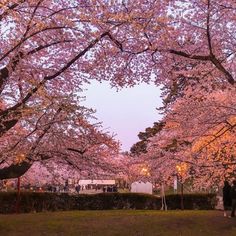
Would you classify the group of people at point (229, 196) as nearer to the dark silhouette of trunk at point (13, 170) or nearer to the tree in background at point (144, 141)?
the tree in background at point (144, 141)

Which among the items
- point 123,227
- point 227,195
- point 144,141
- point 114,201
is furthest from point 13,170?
point 144,141

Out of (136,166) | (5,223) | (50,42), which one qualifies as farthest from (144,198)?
(50,42)

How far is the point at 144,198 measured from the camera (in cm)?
2703

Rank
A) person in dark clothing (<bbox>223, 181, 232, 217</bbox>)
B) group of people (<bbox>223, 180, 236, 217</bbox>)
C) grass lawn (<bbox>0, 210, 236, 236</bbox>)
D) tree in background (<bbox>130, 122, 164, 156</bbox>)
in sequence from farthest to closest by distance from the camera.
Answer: tree in background (<bbox>130, 122, 164, 156</bbox>)
person in dark clothing (<bbox>223, 181, 232, 217</bbox>)
group of people (<bbox>223, 180, 236, 217</bbox>)
grass lawn (<bbox>0, 210, 236, 236</bbox>)

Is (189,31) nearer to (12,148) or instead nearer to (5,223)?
(12,148)

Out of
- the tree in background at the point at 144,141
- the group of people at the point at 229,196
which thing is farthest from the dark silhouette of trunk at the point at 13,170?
the tree in background at the point at 144,141

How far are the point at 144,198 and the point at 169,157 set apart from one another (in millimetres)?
16900

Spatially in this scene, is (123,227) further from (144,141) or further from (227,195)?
(144,141)

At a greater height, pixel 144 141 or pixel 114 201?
pixel 144 141

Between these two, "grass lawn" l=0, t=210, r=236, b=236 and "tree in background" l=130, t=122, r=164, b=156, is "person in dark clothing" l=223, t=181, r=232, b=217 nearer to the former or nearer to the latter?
"grass lawn" l=0, t=210, r=236, b=236

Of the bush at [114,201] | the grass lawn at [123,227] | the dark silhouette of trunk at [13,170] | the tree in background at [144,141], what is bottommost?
the grass lawn at [123,227]

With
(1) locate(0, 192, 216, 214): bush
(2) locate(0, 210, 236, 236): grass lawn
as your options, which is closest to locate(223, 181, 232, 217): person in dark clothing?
(2) locate(0, 210, 236, 236): grass lawn

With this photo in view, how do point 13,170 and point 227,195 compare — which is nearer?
point 13,170

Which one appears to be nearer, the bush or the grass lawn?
the grass lawn
